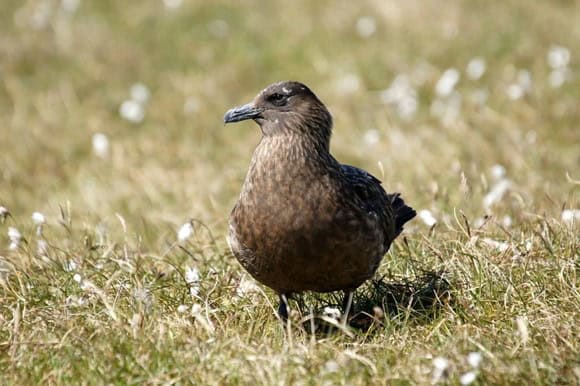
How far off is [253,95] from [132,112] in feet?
3.91

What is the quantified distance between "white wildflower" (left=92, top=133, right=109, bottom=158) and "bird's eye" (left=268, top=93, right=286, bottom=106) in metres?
3.42

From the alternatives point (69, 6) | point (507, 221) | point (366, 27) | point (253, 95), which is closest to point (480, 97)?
point (366, 27)

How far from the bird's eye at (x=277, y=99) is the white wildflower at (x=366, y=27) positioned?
5.06m

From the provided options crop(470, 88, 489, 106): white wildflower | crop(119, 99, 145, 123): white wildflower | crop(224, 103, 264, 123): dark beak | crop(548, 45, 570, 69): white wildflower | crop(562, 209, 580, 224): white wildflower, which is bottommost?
crop(119, 99, 145, 123): white wildflower

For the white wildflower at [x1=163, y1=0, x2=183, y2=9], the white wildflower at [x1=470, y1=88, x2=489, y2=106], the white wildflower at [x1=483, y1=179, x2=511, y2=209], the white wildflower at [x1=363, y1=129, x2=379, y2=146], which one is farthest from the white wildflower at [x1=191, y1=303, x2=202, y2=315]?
the white wildflower at [x1=163, y1=0, x2=183, y2=9]

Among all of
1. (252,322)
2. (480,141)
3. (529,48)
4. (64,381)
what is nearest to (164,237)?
(252,322)

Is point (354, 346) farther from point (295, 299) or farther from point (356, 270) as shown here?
point (295, 299)

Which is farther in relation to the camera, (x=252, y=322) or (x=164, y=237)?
(x=164, y=237)

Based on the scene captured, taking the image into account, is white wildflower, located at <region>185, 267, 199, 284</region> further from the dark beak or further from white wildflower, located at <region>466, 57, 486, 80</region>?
white wildflower, located at <region>466, 57, 486, 80</region>

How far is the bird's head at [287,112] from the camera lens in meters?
4.41

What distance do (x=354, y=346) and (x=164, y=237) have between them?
206cm

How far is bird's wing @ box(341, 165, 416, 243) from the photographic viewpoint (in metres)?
4.48

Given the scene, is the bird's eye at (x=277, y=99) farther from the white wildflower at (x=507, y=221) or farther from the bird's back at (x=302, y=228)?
the white wildflower at (x=507, y=221)

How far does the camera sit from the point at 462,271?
4375mm
